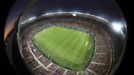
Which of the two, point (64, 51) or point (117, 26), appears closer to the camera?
point (117, 26)

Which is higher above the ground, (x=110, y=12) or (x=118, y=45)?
(x=110, y=12)

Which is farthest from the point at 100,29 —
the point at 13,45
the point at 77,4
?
the point at 13,45

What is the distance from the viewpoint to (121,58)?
100 centimetres

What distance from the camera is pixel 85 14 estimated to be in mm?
1243

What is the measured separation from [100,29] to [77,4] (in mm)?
170

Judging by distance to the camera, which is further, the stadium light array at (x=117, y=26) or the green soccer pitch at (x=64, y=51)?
the green soccer pitch at (x=64, y=51)

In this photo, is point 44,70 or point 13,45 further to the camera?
point 44,70

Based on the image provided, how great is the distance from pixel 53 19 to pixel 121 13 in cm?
36

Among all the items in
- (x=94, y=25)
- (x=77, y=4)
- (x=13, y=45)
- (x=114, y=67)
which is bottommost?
(x=114, y=67)

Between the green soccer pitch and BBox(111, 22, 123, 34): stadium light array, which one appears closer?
BBox(111, 22, 123, 34): stadium light array

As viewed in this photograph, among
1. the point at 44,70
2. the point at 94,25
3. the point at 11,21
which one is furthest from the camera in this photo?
the point at 94,25

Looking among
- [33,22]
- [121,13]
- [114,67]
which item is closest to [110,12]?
[121,13]

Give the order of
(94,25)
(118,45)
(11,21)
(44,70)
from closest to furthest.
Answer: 1. (11,21)
2. (118,45)
3. (44,70)
4. (94,25)

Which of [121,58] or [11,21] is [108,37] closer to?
[121,58]
